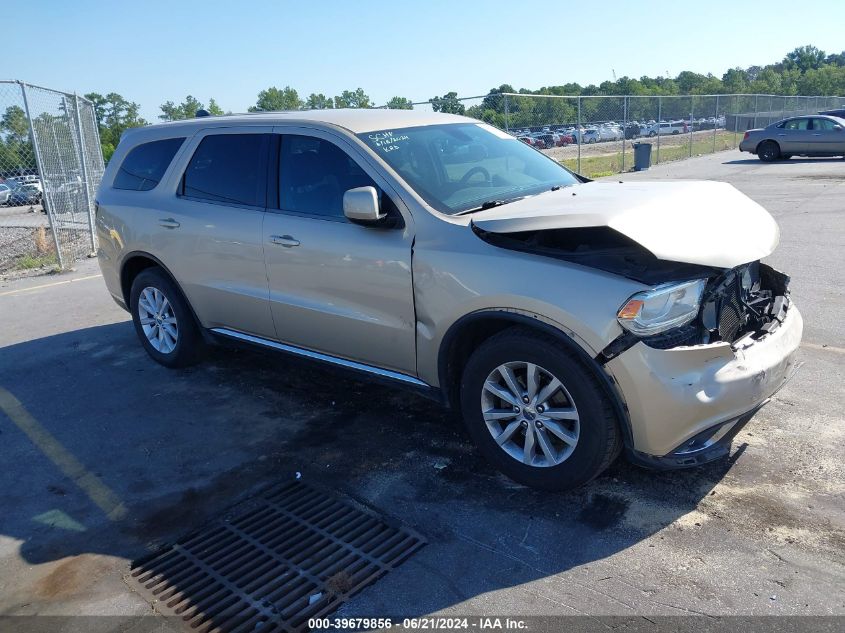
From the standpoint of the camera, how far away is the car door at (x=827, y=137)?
22203mm

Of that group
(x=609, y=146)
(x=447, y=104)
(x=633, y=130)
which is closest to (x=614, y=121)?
(x=633, y=130)

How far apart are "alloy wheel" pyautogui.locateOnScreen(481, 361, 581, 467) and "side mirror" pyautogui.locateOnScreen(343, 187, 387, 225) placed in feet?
3.61

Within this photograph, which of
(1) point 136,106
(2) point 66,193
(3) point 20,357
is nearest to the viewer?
(3) point 20,357

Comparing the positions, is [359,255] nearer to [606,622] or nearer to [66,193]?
[606,622]

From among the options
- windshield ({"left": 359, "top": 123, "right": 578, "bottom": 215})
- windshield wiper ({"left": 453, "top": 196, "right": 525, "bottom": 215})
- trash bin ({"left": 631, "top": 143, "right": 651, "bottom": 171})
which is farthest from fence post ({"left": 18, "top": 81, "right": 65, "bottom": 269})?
trash bin ({"left": 631, "top": 143, "right": 651, "bottom": 171})

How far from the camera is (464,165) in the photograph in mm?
4547

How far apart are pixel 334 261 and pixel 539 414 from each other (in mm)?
1592

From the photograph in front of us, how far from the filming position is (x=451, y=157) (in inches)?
180

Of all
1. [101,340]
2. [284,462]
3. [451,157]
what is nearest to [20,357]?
[101,340]

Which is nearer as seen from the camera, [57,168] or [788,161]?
[57,168]

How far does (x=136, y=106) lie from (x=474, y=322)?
76.3 metres

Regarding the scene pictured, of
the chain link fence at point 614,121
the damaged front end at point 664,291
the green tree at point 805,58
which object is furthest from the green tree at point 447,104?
the green tree at point 805,58

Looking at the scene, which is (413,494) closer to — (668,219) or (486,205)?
(486,205)

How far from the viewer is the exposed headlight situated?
3129mm
